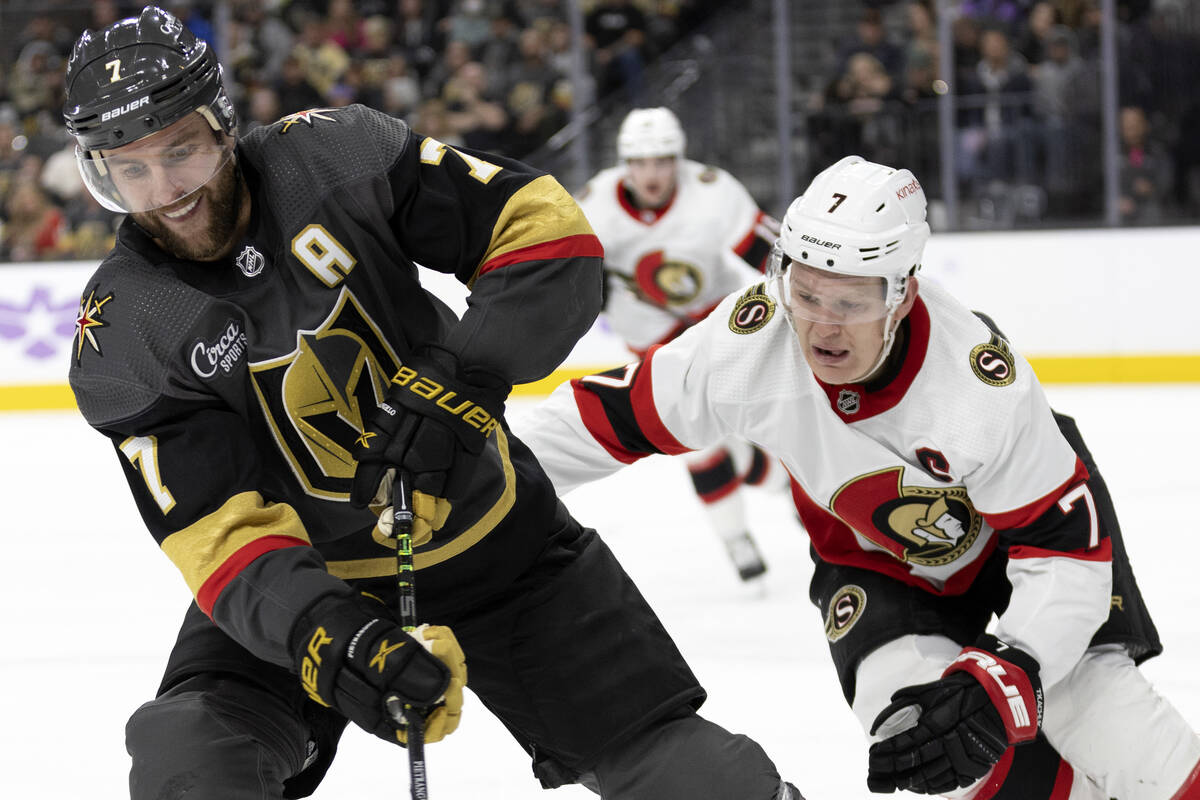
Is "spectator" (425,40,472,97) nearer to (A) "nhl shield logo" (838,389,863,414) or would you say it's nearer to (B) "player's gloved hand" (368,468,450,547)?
(A) "nhl shield logo" (838,389,863,414)

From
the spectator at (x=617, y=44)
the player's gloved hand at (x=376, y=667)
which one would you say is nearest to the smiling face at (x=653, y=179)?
the player's gloved hand at (x=376, y=667)

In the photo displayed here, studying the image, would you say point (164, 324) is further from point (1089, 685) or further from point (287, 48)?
point (287, 48)

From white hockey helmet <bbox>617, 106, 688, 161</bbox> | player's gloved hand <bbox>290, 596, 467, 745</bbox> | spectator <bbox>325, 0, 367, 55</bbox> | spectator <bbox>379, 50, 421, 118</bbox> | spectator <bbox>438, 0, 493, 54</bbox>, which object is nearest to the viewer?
player's gloved hand <bbox>290, 596, 467, 745</bbox>

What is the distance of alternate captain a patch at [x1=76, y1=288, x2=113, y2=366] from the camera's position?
1896 mm

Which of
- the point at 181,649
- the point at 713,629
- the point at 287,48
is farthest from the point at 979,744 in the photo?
the point at 287,48

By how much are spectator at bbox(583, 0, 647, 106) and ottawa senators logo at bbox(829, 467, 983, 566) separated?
692cm

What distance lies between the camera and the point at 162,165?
188 cm

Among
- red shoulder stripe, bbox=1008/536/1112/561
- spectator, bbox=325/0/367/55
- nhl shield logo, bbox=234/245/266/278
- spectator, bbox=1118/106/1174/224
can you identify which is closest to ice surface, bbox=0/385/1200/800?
red shoulder stripe, bbox=1008/536/1112/561

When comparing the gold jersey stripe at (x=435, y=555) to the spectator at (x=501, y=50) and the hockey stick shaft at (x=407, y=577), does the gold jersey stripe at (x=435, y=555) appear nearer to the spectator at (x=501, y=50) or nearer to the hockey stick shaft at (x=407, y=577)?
the hockey stick shaft at (x=407, y=577)

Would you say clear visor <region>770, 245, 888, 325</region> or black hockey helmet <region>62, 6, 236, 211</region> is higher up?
black hockey helmet <region>62, 6, 236, 211</region>

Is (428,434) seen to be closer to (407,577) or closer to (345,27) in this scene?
(407,577)

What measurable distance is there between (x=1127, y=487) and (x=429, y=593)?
394cm

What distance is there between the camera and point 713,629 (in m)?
4.20

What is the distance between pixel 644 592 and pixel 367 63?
582cm
